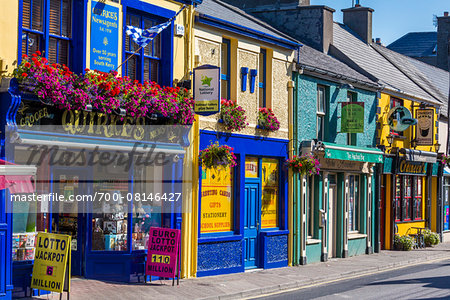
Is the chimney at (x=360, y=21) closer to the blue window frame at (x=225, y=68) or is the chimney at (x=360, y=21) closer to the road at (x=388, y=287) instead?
the road at (x=388, y=287)

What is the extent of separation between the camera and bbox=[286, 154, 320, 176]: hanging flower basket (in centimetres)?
1989

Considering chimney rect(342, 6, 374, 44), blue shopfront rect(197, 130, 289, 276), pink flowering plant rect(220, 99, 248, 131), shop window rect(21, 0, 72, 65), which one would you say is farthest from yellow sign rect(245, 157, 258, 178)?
chimney rect(342, 6, 374, 44)

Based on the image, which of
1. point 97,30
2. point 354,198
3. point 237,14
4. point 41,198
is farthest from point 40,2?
point 354,198

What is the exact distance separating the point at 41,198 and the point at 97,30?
3569 mm

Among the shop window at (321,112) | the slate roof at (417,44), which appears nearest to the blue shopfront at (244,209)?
the shop window at (321,112)

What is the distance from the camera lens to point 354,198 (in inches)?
953

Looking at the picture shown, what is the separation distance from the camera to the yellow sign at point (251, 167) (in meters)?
18.7

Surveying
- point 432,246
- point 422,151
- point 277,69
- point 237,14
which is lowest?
point 432,246

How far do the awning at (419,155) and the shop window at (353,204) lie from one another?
10.4 ft

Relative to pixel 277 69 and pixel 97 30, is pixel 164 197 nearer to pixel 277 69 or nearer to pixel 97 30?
pixel 97 30

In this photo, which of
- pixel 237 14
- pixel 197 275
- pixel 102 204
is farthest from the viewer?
pixel 237 14

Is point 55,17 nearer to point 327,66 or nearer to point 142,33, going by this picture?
point 142,33

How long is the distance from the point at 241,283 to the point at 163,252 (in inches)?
80.6

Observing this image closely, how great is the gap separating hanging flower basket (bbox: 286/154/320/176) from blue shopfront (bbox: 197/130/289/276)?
11.4 inches
